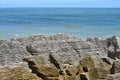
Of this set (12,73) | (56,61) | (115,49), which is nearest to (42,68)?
(56,61)

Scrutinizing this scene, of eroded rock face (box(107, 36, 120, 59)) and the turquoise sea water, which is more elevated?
eroded rock face (box(107, 36, 120, 59))

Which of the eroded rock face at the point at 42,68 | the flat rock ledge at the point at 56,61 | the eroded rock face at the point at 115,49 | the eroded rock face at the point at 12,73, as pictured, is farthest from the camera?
the eroded rock face at the point at 115,49

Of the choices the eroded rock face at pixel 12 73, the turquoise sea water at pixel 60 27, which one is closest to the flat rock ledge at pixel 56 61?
the eroded rock face at pixel 12 73

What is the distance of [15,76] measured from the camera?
8953 mm

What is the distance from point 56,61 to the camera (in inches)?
480

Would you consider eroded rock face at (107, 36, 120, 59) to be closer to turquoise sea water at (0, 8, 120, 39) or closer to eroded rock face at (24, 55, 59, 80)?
eroded rock face at (24, 55, 59, 80)

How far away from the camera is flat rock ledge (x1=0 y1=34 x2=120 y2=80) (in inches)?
416

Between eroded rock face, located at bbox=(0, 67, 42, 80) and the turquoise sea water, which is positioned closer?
eroded rock face, located at bbox=(0, 67, 42, 80)

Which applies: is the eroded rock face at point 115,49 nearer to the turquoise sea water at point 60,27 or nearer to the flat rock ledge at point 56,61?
the flat rock ledge at point 56,61

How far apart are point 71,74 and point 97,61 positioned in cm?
117

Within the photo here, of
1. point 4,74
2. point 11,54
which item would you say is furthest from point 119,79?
point 11,54

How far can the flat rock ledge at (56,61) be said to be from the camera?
10.6 m

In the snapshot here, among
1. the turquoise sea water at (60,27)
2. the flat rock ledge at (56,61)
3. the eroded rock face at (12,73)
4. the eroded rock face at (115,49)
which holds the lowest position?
the turquoise sea water at (60,27)

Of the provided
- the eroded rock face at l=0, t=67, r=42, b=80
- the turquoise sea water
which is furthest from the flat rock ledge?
the turquoise sea water
